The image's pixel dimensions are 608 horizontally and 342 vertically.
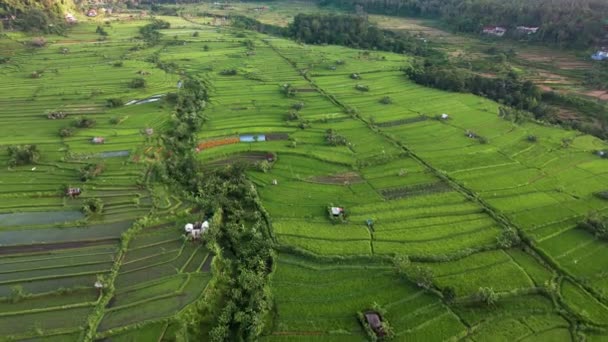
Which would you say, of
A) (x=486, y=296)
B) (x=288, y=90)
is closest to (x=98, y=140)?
(x=288, y=90)

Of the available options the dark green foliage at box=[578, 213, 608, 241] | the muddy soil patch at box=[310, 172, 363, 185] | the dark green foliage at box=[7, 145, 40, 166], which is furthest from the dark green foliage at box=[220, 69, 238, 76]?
the dark green foliage at box=[578, 213, 608, 241]

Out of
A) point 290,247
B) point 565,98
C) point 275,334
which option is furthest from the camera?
point 565,98

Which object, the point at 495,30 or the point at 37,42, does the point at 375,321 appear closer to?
the point at 37,42

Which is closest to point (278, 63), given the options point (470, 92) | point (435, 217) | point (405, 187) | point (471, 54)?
point (470, 92)

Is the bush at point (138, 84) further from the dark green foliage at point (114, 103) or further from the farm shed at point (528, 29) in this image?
the farm shed at point (528, 29)

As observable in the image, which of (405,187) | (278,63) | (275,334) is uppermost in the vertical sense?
(278,63)

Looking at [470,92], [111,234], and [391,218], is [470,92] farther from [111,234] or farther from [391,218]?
[111,234]

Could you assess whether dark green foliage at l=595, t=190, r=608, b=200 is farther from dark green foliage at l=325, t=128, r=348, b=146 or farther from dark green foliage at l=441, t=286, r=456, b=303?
dark green foliage at l=325, t=128, r=348, b=146
